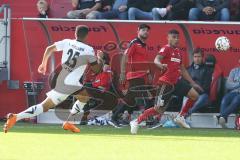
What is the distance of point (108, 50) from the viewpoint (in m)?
18.2

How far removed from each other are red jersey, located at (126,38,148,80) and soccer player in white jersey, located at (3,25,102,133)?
125 centimetres

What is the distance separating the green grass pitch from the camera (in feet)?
31.6

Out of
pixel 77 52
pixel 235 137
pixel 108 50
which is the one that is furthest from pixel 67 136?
pixel 108 50

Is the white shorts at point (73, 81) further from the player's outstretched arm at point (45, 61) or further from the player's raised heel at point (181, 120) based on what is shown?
the player's raised heel at point (181, 120)

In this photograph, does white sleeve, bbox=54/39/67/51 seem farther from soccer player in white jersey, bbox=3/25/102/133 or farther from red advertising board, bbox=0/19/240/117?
red advertising board, bbox=0/19/240/117

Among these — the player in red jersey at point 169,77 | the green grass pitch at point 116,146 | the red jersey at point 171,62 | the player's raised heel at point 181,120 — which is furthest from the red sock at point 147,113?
the player's raised heel at point 181,120

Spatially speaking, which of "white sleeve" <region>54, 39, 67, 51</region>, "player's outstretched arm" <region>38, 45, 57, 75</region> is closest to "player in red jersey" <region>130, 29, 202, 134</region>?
A: "white sleeve" <region>54, 39, 67, 51</region>

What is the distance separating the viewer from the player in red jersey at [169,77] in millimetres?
15008

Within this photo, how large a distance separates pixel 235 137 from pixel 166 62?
8.27 ft

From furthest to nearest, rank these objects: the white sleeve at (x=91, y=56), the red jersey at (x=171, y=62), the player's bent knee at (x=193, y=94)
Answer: the player's bent knee at (x=193, y=94) < the red jersey at (x=171, y=62) < the white sleeve at (x=91, y=56)

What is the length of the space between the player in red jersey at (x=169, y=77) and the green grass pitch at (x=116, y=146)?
560 millimetres

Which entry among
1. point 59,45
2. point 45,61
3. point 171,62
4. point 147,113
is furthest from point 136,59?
point 45,61

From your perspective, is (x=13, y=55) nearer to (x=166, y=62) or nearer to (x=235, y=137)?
(x=166, y=62)

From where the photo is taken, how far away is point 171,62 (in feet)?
51.2
